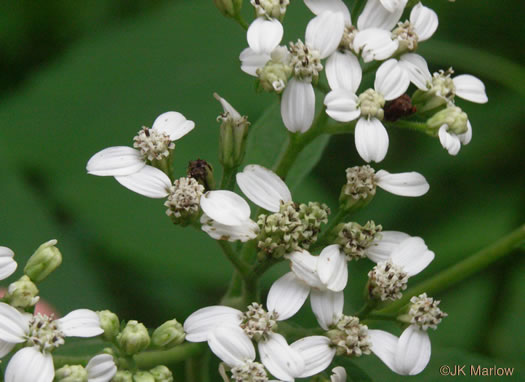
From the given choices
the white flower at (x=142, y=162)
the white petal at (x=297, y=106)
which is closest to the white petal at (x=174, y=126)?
the white flower at (x=142, y=162)

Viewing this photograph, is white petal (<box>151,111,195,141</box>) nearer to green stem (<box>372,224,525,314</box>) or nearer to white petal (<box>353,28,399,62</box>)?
white petal (<box>353,28,399,62</box>)

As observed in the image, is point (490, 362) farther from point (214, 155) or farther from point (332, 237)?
point (214, 155)

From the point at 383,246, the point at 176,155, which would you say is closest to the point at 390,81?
the point at 383,246

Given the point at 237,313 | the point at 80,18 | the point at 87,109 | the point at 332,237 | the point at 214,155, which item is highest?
the point at 80,18

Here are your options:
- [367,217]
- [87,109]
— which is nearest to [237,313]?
[367,217]

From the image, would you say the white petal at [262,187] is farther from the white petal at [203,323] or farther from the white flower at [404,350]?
the white flower at [404,350]
